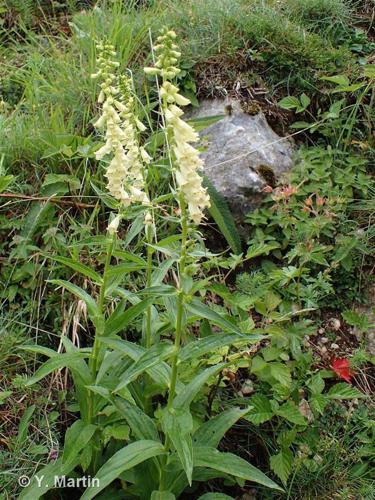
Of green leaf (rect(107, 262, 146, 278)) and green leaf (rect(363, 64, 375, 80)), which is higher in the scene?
green leaf (rect(363, 64, 375, 80))

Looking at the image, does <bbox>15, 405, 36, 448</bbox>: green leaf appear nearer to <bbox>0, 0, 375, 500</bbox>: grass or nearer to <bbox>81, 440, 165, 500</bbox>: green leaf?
<bbox>0, 0, 375, 500</bbox>: grass

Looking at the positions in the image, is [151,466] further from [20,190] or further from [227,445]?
[20,190]

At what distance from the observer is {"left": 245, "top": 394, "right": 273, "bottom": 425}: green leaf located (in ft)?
8.35

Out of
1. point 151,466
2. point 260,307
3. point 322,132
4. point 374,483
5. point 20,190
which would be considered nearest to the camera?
point 151,466

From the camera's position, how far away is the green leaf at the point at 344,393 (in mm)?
2650

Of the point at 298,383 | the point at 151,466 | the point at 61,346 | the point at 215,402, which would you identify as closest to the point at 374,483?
the point at 298,383

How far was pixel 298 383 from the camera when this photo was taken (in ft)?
8.81

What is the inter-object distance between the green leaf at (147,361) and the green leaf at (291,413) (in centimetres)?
78

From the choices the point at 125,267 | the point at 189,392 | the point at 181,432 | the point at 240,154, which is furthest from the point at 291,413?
the point at 240,154

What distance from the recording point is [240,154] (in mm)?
3684

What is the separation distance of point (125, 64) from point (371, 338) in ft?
7.58

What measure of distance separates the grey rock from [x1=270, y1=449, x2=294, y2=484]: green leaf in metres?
1.43

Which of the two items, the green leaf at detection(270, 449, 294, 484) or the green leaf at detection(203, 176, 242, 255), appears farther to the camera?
the green leaf at detection(203, 176, 242, 255)

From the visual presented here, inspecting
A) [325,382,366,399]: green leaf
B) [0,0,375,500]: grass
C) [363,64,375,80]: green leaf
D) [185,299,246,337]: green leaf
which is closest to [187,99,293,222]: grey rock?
[0,0,375,500]: grass
